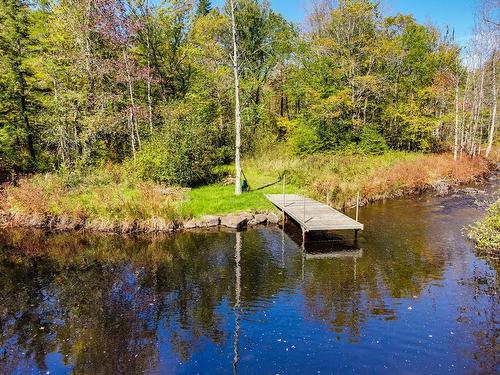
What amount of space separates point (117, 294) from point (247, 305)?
4.16 m

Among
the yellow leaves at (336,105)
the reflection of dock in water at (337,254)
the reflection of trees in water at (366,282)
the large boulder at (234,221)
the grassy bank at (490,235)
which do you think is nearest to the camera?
the reflection of trees in water at (366,282)

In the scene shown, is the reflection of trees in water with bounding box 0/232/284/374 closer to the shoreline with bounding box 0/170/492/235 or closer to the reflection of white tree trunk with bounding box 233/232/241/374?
the reflection of white tree trunk with bounding box 233/232/241/374

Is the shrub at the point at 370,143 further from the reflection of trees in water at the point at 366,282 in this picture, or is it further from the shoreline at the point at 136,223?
the reflection of trees in water at the point at 366,282

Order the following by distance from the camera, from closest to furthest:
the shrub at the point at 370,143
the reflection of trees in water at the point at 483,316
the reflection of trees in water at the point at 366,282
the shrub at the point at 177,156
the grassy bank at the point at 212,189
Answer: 1. the reflection of trees in water at the point at 483,316
2. the reflection of trees in water at the point at 366,282
3. the grassy bank at the point at 212,189
4. the shrub at the point at 177,156
5. the shrub at the point at 370,143

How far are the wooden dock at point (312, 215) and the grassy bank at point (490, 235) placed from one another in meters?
4.68

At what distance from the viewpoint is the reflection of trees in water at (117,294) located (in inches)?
357

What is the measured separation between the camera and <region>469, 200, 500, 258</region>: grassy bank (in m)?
14.8

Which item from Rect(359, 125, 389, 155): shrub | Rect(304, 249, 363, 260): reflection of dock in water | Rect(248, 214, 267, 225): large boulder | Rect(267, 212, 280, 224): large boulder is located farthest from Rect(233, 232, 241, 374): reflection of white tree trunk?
Rect(359, 125, 389, 155): shrub

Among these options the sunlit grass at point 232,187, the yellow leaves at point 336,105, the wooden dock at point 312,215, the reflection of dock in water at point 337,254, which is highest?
the yellow leaves at point 336,105

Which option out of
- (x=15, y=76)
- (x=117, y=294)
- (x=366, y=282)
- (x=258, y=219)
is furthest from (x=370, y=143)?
(x=117, y=294)

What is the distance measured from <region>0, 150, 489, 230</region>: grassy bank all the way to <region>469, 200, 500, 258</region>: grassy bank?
8.45m

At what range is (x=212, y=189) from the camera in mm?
23344

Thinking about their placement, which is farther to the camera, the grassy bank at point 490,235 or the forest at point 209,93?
the forest at point 209,93

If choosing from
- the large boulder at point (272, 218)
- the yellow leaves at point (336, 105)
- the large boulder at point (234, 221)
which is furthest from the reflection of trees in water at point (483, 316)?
the yellow leaves at point (336, 105)
